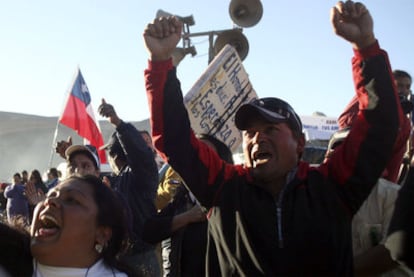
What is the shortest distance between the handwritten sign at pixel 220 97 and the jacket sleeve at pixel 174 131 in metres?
2.58

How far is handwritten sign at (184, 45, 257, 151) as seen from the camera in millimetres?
5000

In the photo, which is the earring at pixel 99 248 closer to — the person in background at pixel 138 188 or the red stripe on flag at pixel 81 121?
the person in background at pixel 138 188

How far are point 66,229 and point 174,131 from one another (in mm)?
636

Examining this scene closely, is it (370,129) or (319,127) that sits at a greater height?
(319,127)

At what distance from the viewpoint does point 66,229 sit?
2.39m

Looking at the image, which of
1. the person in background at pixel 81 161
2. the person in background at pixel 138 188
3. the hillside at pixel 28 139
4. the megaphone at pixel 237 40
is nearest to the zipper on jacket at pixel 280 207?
the person in background at pixel 138 188

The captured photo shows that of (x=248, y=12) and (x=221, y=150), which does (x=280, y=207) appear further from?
(x=248, y=12)

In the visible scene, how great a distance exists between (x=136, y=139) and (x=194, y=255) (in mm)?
1398

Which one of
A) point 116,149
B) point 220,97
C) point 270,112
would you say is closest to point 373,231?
point 270,112

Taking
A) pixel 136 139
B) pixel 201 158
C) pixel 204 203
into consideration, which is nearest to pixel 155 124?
pixel 201 158

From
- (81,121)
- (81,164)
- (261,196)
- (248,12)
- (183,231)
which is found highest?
(248,12)

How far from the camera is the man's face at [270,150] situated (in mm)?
2311

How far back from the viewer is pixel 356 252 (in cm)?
271

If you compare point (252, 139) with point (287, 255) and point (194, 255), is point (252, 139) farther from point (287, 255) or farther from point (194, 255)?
point (194, 255)
